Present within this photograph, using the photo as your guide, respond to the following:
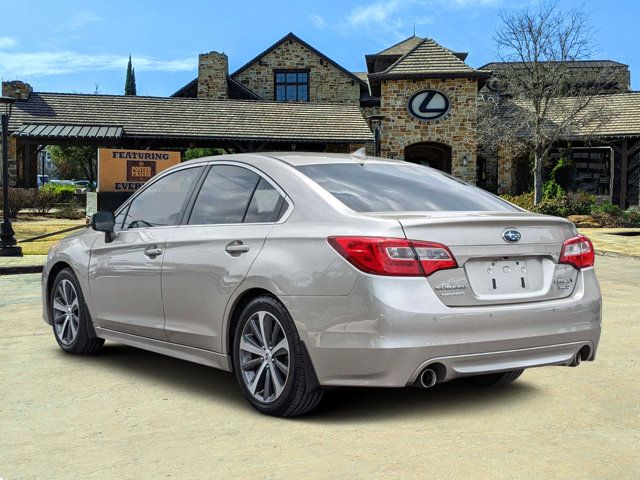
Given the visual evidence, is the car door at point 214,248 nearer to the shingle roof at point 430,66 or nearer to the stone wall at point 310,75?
the shingle roof at point 430,66

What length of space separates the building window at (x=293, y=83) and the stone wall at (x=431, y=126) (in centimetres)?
1033

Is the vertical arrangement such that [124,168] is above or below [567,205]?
above

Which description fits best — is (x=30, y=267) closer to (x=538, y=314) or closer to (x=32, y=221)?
(x=538, y=314)

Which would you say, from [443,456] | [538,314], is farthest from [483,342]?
[443,456]

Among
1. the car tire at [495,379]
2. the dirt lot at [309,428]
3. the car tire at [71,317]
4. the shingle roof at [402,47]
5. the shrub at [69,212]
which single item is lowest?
the dirt lot at [309,428]

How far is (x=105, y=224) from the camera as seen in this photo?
5.93m

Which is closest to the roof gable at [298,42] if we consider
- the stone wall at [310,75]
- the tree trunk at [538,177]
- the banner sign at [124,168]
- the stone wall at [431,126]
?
the stone wall at [310,75]

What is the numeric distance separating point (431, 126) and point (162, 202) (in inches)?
1256

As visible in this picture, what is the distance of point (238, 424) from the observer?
4434 millimetres

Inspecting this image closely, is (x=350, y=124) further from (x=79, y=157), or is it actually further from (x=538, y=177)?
(x=79, y=157)

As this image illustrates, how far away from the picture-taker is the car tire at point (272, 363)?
4344 millimetres

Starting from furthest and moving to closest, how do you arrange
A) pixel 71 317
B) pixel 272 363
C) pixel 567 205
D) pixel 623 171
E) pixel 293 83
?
pixel 293 83 < pixel 623 171 < pixel 567 205 < pixel 71 317 < pixel 272 363

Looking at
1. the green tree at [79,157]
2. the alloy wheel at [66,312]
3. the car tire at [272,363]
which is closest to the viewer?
the car tire at [272,363]

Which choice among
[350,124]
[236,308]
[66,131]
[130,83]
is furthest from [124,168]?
[130,83]
